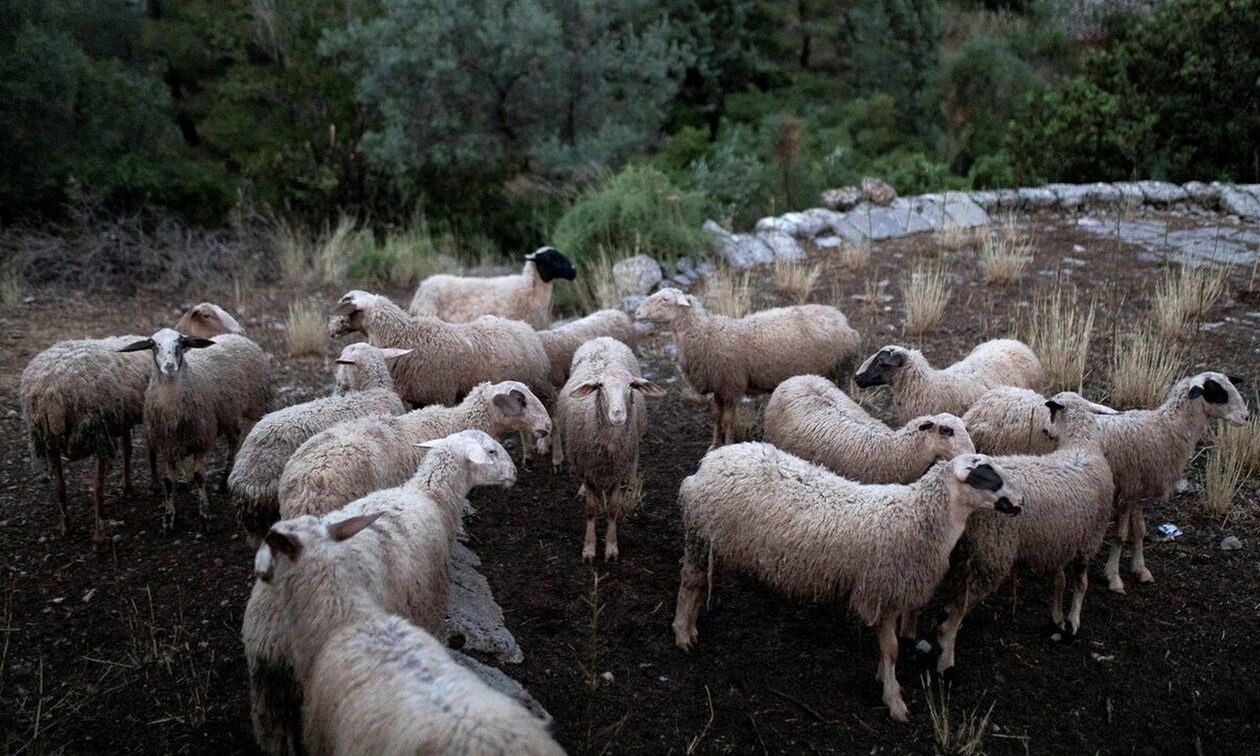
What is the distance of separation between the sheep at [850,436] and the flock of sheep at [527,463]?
0.6 inches

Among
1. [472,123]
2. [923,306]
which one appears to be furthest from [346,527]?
[472,123]

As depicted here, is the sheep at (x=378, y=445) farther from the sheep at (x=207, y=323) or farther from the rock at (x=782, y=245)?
the rock at (x=782, y=245)

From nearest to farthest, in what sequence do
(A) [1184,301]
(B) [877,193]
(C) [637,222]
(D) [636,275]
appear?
(A) [1184,301] < (D) [636,275] < (C) [637,222] < (B) [877,193]

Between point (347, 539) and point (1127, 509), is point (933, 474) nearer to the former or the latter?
point (1127, 509)

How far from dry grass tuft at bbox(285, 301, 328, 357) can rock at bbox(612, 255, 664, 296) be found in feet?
10.5

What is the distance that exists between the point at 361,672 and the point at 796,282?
771cm

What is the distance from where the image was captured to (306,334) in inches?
370

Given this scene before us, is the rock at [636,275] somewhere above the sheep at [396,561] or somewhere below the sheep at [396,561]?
above

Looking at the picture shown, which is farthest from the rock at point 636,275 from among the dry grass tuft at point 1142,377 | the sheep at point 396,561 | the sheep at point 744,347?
the sheep at point 396,561

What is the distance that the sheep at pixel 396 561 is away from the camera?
3873 millimetres

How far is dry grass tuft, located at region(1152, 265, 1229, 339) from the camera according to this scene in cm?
854

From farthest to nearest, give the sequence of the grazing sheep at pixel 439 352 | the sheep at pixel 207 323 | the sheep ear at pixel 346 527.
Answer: the sheep at pixel 207 323
the grazing sheep at pixel 439 352
the sheep ear at pixel 346 527

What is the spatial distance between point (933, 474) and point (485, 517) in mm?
3121

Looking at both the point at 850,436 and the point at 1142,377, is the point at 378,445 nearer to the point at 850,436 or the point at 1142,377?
the point at 850,436
